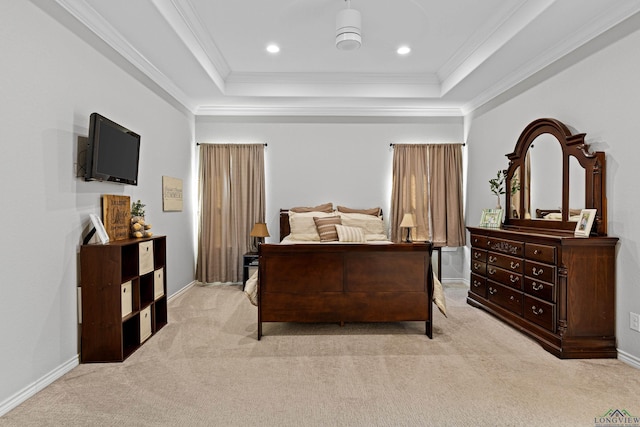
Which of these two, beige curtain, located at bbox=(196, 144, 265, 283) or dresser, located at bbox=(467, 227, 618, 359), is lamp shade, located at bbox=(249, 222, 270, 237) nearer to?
beige curtain, located at bbox=(196, 144, 265, 283)

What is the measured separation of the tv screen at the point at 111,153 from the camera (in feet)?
9.18

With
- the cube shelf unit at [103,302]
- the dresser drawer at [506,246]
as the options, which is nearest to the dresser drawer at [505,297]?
the dresser drawer at [506,246]

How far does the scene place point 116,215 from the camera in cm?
325

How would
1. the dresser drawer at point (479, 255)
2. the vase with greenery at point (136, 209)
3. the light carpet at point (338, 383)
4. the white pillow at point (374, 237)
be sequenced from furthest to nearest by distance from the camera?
1. the white pillow at point (374, 237)
2. the dresser drawer at point (479, 255)
3. the vase with greenery at point (136, 209)
4. the light carpet at point (338, 383)

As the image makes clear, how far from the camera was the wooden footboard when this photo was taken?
133 inches

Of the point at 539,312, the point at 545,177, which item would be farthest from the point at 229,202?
the point at 539,312

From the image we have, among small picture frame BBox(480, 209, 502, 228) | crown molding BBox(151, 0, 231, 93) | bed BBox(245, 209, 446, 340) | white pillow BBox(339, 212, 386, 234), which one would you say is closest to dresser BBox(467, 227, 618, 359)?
bed BBox(245, 209, 446, 340)

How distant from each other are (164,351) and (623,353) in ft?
11.7

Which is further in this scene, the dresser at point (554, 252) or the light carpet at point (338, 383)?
the dresser at point (554, 252)

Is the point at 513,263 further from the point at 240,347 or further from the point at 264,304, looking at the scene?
the point at 240,347

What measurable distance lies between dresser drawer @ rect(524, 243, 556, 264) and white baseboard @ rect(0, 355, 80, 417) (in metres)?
3.73

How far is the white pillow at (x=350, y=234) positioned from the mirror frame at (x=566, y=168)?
1.75m

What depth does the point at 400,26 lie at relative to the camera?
370cm

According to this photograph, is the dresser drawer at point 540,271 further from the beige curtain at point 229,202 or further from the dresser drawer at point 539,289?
the beige curtain at point 229,202
